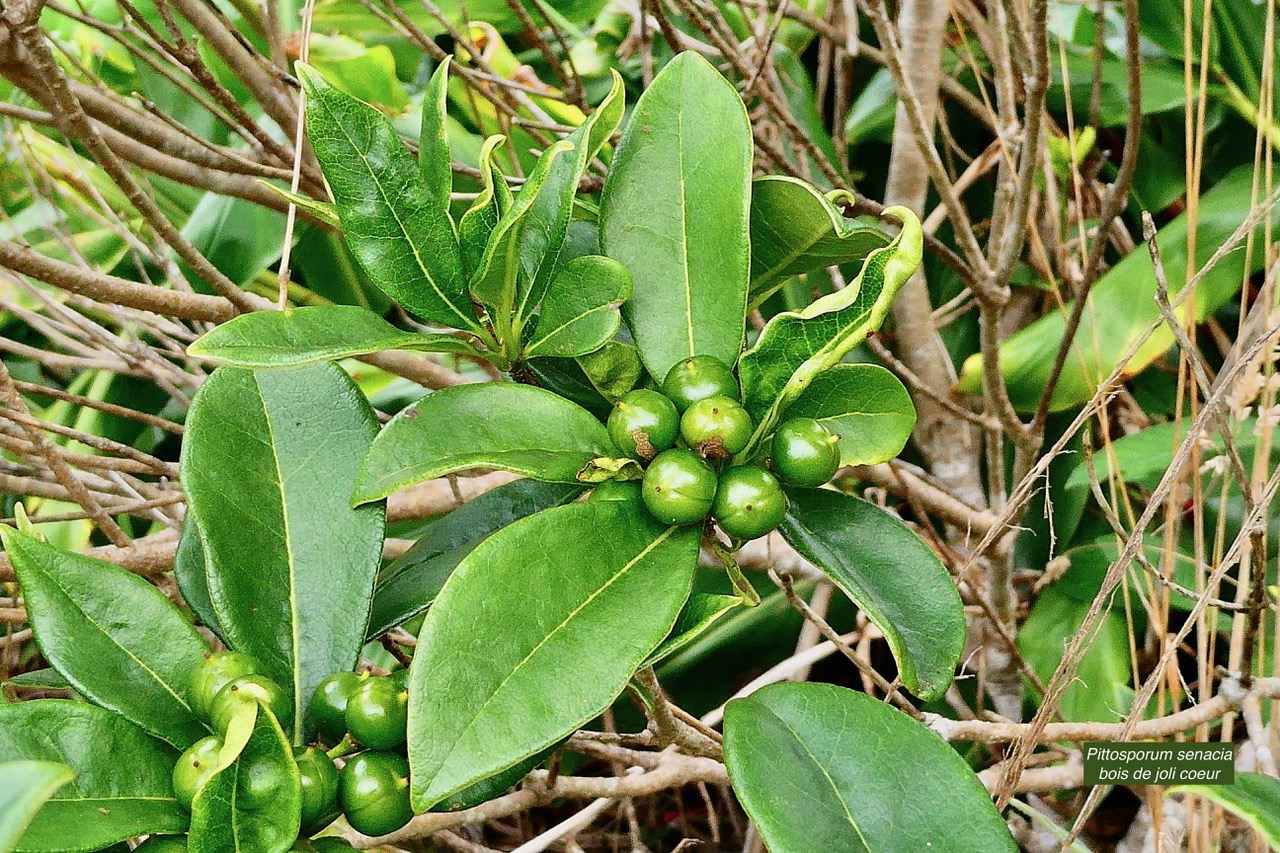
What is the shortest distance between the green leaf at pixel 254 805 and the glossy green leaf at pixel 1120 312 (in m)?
0.97

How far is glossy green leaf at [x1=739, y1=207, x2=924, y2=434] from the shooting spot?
42cm

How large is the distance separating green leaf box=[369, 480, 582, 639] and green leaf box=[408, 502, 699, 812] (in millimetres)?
84

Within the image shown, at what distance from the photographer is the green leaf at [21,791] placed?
30 cm

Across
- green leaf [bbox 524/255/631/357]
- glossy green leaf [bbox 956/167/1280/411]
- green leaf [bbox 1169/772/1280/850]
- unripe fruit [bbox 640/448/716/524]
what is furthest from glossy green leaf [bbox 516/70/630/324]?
glossy green leaf [bbox 956/167/1280/411]

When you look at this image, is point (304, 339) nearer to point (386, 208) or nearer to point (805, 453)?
point (386, 208)

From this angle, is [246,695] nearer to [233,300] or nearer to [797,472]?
[797,472]

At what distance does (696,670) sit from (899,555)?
2.81 feet

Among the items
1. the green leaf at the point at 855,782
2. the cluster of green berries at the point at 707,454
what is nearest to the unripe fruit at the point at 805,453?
the cluster of green berries at the point at 707,454

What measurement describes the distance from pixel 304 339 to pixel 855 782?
320 mm

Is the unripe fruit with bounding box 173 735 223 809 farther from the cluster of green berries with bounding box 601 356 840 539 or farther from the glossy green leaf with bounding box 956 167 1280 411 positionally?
the glossy green leaf with bounding box 956 167 1280 411

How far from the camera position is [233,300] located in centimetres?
80

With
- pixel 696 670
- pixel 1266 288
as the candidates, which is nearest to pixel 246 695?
pixel 1266 288

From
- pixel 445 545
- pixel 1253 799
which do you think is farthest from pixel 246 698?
pixel 1253 799

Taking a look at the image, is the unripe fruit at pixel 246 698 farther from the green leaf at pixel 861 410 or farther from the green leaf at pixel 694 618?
the green leaf at pixel 861 410
